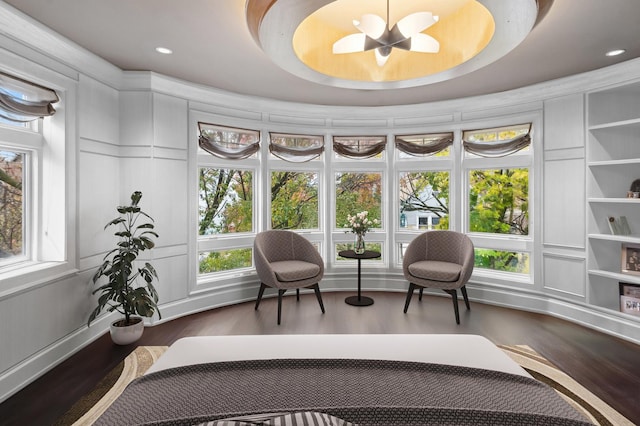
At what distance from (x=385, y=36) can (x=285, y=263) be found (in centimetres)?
258

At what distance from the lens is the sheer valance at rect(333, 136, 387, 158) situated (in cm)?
472

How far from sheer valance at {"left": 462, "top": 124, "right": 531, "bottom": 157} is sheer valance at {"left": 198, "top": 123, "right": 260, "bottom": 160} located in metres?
2.73

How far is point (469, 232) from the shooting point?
450cm

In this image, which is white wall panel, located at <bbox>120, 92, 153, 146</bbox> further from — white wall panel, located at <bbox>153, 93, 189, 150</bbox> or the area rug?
the area rug

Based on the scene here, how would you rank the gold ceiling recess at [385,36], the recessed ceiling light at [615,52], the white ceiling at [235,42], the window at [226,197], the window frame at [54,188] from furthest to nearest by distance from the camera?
the window at [226,197]
the recessed ceiling light at [615,52]
the window frame at [54,188]
the white ceiling at [235,42]
the gold ceiling recess at [385,36]

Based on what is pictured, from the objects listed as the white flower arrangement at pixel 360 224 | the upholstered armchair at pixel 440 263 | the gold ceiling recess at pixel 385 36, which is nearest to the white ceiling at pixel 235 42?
the gold ceiling recess at pixel 385 36

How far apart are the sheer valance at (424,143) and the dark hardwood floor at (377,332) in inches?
77.0

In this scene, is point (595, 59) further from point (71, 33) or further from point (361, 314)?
point (71, 33)

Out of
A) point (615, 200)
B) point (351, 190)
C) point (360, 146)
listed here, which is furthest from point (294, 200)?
point (615, 200)

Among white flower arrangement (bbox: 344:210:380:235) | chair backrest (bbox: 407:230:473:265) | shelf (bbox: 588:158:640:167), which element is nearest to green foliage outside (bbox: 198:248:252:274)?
white flower arrangement (bbox: 344:210:380:235)

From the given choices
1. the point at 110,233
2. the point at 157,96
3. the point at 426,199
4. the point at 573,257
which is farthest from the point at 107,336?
the point at 573,257

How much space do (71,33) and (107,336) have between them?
8.59ft

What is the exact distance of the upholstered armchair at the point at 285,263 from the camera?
3.61 metres

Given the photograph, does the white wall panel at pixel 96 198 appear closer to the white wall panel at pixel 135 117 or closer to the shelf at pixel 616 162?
the white wall panel at pixel 135 117
